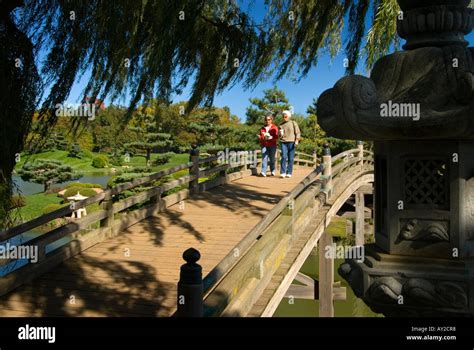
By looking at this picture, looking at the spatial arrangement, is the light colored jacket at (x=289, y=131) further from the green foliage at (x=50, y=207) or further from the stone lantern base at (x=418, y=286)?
the green foliage at (x=50, y=207)

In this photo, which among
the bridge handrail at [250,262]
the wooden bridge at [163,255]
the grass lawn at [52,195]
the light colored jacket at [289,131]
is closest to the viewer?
the bridge handrail at [250,262]

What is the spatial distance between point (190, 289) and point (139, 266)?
283 cm

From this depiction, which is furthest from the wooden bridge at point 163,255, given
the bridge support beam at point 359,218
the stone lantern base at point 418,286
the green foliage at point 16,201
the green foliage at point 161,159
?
the green foliage at point 161,159

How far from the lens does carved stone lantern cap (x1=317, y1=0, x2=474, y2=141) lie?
7.29 feet

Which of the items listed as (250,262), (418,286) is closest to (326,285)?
(250,262)

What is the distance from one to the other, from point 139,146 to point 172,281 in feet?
61.9

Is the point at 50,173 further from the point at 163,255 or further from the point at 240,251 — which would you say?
the point at 240,251

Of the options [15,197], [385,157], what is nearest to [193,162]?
[15,197]

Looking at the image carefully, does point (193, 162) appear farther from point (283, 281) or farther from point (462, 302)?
point (462, 302)

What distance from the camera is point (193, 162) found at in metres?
9.81

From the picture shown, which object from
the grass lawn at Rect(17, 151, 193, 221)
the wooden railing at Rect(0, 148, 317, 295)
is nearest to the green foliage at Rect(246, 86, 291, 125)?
the grass lawn at Rect(17, 151, 193, 221)

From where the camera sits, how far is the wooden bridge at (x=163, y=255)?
4.32 metres

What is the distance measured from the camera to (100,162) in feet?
68.8

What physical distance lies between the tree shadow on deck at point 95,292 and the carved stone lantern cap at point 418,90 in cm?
285
